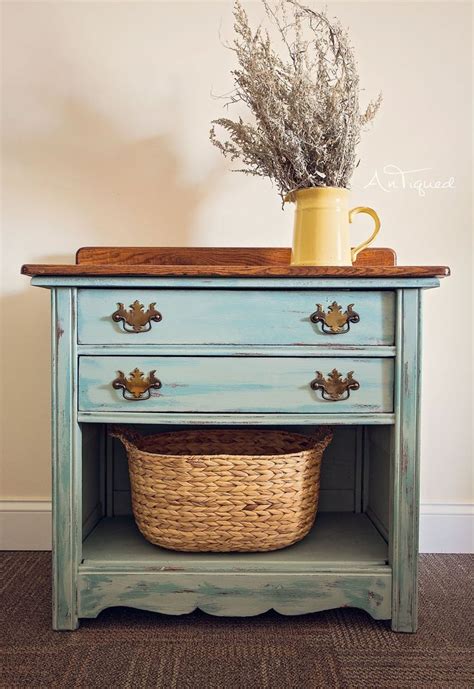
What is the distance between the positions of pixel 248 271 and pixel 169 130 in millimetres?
779

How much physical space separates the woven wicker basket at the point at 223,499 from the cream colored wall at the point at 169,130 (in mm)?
740

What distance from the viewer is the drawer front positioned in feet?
4.58

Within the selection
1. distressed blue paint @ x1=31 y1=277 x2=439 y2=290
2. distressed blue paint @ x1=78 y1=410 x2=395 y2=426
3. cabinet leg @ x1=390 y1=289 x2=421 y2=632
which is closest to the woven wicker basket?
distressed blue paint @ x1=78 y1=410 x2=395 y2=426

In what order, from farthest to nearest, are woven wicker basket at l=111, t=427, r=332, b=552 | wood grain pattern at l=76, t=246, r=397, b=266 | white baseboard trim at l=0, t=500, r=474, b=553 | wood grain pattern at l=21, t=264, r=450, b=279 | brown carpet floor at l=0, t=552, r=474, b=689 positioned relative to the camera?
white baseboard trim at l=0, t=500, r=474, b=553
wood grain pattern at l=76, t=246, r=397, b=266
woven wicker basket at l=111, t=427, r=332, b=552
wood grain pattern at l=21, t=264, r=450, b=279
brown carpet floor at l=0, t=552, r=474, b=689

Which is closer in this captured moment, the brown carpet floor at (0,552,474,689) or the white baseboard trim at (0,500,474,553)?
the brown carpet floor at (0,552,474,689)

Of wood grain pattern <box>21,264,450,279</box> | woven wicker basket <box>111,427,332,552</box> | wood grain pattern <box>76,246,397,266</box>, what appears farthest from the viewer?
wood grain pattern <box>76,246,397,266</box>

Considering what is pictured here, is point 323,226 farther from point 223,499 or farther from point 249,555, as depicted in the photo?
point 249,555

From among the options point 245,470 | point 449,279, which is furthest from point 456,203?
point 245,470

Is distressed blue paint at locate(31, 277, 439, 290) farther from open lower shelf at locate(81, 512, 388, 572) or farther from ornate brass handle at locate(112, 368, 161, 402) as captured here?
open lower shelf at locate(81, 512, 388, 572)

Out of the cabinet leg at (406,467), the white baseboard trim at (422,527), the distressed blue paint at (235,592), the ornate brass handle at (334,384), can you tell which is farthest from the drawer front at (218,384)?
the white baseboard trim at (422,527)

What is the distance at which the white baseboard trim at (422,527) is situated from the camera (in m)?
1.96

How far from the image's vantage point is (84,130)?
75.7 inches

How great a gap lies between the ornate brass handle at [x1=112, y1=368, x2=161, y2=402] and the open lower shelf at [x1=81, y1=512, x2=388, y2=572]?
0.39 meters

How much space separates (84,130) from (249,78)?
0.63 meters
